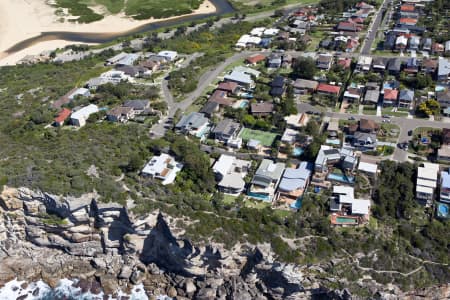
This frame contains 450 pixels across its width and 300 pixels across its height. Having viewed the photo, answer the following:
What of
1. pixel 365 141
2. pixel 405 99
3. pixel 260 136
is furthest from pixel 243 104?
pixel 405 99

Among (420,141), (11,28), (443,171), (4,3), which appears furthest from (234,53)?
(4,3)

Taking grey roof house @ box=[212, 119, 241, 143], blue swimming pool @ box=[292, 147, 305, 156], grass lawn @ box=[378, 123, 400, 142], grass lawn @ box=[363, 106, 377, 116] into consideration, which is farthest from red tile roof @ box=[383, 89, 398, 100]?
grey roof house @ box=[212, 119, 241, 143]

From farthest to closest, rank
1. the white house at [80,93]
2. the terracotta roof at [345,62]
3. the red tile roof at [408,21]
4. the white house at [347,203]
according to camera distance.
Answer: the red tile roof at [408,21]
the terracotta roof at [345,62]
the white house at [80,93]
the white house at [347,203]

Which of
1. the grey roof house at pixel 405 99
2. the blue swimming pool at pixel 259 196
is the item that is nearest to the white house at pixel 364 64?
the grey roof house at pixel 405 99

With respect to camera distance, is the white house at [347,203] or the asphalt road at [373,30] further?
the asphalt road at [373,30]

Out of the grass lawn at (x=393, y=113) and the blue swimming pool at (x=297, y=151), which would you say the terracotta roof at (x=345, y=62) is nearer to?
the grass lawn at (x=393, y=113)
